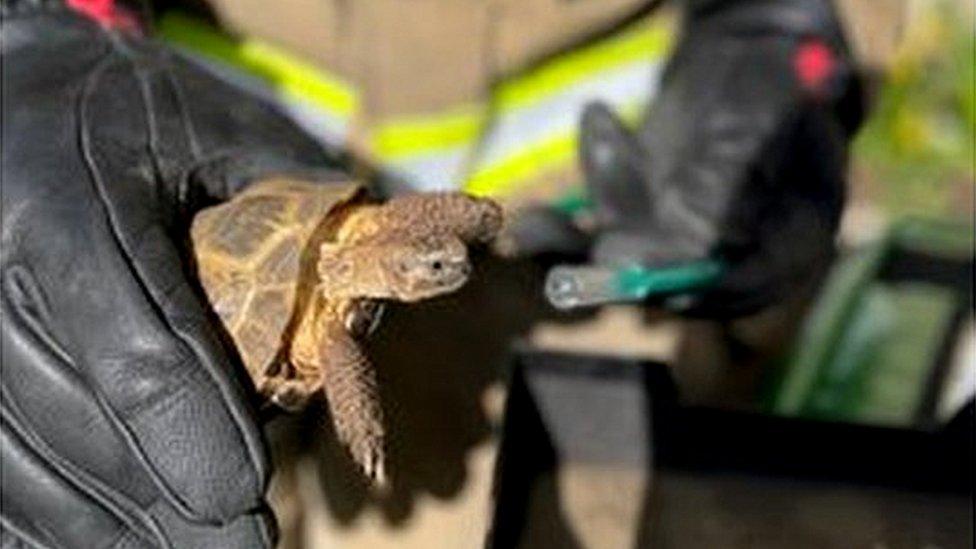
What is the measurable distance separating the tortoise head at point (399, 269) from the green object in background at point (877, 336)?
0.62 m

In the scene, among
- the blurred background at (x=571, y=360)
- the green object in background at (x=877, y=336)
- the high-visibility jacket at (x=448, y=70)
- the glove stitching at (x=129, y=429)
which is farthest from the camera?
Result: the green object in background at (x=877, y=336)

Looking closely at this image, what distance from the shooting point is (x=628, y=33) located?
1592 mm

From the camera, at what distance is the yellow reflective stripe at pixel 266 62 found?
5.03 feet

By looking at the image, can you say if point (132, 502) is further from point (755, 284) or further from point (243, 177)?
point (755, 284)

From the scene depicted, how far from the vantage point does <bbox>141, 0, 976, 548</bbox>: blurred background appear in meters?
1.35

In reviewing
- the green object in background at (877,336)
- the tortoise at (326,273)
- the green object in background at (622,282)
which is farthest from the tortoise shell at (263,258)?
the green object in background at (877,336)

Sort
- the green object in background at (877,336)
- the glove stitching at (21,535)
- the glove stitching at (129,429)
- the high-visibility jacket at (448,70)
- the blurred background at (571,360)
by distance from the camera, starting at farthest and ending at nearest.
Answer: the green object in background at (877,336)
the high-visibility jacket at (448,70)
the blurred background at (571,360)
the glove stitching at (21,535)
the glove stitching at (129,429)

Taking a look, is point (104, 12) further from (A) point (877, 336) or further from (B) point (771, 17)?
(A) point (877, 336)

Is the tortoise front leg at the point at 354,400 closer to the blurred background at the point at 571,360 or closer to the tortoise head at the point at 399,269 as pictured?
the tortoise head at the point at 399,269

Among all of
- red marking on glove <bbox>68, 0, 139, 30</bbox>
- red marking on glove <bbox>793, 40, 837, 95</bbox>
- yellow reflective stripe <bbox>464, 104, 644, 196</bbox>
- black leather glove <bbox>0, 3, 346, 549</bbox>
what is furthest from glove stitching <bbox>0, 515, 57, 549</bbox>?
red marking on glove <bbox>793, 40, 837, 95</bbox>

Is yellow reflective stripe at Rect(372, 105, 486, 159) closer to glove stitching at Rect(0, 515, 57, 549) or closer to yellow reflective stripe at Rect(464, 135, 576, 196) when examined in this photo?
yellow reflective stripe at Rect(464, 135, 576, 196)

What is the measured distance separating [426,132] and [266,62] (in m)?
0.15

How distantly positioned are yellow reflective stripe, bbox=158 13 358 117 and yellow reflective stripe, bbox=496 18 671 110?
0.45ft

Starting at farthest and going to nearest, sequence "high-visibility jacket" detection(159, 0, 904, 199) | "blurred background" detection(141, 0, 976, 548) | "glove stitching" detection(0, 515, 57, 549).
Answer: "high-visibility jacket" detection(159, 0, 904, 199)
"blurred background" detection(141, 0, 976, 548)
"glove stitching" detection(0, 515, 57, 549)
